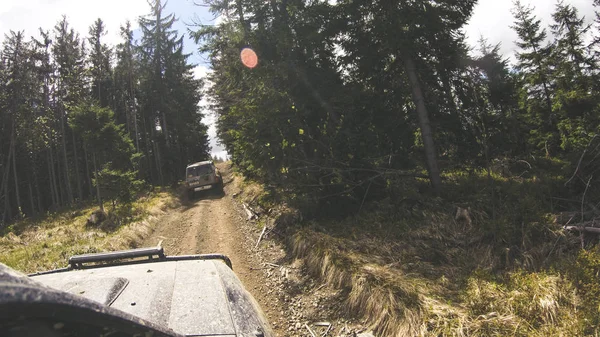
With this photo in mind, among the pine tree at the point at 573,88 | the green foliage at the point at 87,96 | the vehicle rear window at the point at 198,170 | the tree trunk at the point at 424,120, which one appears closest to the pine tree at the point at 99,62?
the green foliage at the point at 87,96

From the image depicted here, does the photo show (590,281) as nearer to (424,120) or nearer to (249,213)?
(424,120)

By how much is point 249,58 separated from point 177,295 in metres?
10.5

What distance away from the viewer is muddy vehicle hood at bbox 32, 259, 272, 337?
2.13 meters

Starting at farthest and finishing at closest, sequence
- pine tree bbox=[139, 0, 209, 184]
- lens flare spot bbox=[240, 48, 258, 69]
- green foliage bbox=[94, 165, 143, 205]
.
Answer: pine tree bbox=[139, 0, 209, 184] → green foliage bbox=[94, 165, 143, 205] → lens flare spot bbox=[240, 48, 258, 69]

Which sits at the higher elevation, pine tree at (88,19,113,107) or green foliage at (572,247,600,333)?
pine tree at (88,19,113,107)

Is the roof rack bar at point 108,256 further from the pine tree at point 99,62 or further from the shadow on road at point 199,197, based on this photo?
the pine tree at point 99,62

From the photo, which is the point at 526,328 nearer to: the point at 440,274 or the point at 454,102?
the point at 440,274

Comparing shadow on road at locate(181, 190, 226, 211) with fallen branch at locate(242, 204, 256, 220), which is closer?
fallen branch at locate(242, 204, 256, 220)

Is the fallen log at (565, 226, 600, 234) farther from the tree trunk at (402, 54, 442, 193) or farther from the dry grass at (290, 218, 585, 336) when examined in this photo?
the tree trunk at (402, 54, 442, 193)

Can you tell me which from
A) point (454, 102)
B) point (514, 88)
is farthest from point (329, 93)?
point (514, 88)

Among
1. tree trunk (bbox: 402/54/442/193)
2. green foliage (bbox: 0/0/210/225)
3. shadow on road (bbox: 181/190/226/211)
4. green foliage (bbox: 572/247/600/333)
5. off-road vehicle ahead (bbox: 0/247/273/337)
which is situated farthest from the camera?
green foliage (bbox: 0/0/210/225)

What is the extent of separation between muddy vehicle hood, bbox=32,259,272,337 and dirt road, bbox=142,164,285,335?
366 cm

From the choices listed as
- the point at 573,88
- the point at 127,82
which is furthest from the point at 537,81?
the point at 127,82

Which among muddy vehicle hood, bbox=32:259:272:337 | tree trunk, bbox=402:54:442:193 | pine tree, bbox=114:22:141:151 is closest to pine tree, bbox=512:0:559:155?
tree trunk, bbox=402:54:442:193
